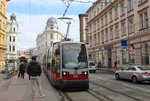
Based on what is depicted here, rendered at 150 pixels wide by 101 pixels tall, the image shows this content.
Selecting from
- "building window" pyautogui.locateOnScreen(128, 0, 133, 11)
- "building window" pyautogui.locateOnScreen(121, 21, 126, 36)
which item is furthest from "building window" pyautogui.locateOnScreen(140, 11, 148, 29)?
"building window" pyautogui.locateOnScreen(121, 21, 126, 36)

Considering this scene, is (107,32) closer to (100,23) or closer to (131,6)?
(100,23)

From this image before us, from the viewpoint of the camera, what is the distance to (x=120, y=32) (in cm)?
3706

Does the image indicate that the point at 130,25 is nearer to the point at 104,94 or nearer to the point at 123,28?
the point at 123,28

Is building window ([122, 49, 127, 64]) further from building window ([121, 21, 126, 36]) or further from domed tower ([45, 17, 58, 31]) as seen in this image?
domed tower ([45, 17, 58, 31])

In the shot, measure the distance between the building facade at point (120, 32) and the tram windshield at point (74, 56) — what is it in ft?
36.3

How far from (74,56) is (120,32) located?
25.9m

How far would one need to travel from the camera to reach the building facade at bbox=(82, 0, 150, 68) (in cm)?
2941

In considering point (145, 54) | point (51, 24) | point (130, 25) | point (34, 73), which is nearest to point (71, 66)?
point (34, 73)

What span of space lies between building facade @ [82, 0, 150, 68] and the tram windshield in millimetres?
11079

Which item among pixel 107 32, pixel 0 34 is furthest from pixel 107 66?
pixel 0 34

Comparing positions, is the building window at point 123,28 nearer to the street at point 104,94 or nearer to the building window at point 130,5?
the building window at point 130,5

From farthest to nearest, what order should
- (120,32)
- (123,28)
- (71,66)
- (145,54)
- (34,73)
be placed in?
(120,32) < (123,28) < (145,54) < (71,66) < (34,73)

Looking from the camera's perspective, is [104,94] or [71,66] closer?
[104,94]

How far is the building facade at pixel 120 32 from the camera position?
96.5 feet
